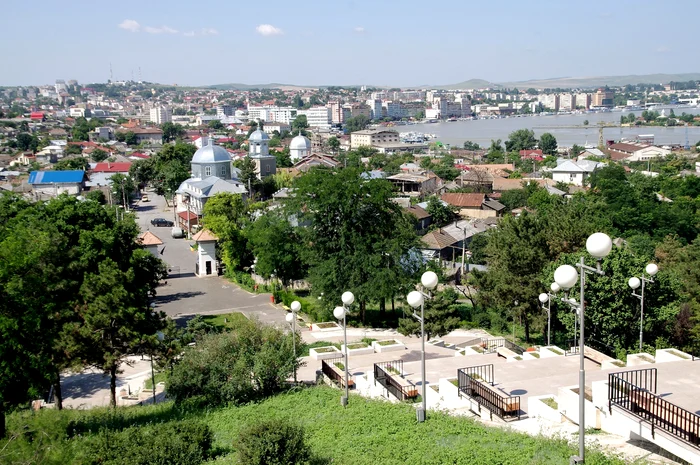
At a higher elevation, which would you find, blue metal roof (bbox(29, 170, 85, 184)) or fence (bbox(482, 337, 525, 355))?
blue metal roof (bbox(29, 170, 85, 184))

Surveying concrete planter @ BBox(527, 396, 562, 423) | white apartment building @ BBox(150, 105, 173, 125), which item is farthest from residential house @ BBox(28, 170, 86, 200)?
white apartment building @ BBox(150, 105, 173, 125)

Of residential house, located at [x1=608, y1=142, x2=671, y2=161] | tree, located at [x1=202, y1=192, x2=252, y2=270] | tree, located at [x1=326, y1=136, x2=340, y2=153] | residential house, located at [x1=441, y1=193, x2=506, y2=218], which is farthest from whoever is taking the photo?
tree, located at [x1=326, y1=136, x2=340, y2=153]

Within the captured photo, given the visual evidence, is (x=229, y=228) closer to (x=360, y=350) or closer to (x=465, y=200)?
(x=360, y=350)

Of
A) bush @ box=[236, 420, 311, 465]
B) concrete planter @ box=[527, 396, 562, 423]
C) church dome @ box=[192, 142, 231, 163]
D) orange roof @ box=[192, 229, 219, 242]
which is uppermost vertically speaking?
church dome @ box=[192, 142, 231, 163]

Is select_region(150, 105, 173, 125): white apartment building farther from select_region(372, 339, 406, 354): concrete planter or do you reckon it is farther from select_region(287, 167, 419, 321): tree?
select_region(372, 339, 406, 354): concrete planter

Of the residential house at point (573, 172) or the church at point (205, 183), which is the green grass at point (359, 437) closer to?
the church at point (205, 183)

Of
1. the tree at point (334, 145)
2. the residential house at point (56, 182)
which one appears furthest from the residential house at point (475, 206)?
the tree at point (334, 145)
